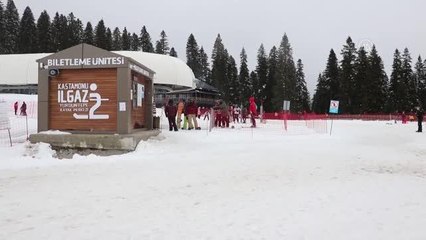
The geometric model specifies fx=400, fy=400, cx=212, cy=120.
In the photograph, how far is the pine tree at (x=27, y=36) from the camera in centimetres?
7431

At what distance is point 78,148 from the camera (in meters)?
13.7

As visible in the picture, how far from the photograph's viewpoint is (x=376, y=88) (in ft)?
209

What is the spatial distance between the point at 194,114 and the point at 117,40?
73921 mm

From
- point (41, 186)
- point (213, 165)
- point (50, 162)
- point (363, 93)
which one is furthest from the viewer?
point (363, 93)

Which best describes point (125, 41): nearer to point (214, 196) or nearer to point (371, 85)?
point (371, 85)

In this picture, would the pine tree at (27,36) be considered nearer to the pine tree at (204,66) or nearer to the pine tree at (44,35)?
the pine tree at (44,35)

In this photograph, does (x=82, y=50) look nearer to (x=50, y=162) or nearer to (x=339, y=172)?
(x=50, y=162)

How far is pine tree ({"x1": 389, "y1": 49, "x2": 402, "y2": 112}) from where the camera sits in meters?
66.4

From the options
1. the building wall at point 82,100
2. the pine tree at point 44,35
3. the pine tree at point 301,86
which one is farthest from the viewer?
the pine tree at point 301,86

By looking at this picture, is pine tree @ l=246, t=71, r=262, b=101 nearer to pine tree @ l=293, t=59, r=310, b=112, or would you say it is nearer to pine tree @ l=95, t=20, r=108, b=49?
pine tree @ l=293, t=59, r=310, b=112

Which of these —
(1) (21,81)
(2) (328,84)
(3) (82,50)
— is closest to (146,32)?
(2) (328,84)

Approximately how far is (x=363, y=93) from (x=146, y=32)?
5180cm

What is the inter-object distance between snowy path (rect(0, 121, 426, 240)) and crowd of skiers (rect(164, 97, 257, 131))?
18.4 feet

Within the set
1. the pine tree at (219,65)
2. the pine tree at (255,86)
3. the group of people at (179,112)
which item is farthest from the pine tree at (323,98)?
the group of people at (179,112)
